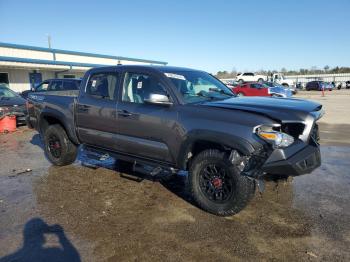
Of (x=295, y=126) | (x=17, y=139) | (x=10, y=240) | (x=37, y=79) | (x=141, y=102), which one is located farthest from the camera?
(x=37, y=79)

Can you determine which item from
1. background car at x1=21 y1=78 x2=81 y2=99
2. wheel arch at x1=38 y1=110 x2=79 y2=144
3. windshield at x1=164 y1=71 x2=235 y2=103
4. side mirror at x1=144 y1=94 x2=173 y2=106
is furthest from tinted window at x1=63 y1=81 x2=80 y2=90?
side mirror at x1=144 y1=94 x2=173 y2=106

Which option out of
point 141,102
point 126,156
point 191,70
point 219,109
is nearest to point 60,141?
point 126,156

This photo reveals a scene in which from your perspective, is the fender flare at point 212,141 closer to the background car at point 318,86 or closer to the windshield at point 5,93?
the windshield at point 5,93

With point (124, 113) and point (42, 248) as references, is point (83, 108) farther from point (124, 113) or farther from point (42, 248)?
point (42, 248)

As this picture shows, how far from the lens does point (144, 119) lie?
203 inches

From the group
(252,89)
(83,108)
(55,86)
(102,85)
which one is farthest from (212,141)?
(252,89)

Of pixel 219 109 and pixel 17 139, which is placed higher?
pixel 219 109

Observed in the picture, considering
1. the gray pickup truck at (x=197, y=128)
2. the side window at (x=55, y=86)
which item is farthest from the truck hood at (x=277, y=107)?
the side window at (x=55, y=86)

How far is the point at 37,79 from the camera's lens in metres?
31.5

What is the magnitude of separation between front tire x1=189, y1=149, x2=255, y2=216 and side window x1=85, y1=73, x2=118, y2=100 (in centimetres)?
199

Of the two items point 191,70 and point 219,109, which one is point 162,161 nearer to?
point 219,109

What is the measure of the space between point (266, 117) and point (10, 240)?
3.23 meters

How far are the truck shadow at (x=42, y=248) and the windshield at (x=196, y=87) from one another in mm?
2349

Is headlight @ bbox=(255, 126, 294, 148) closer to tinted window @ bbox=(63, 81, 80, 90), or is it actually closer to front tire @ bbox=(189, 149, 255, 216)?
front tire @ bbox=(189, 149, 255, 216)
